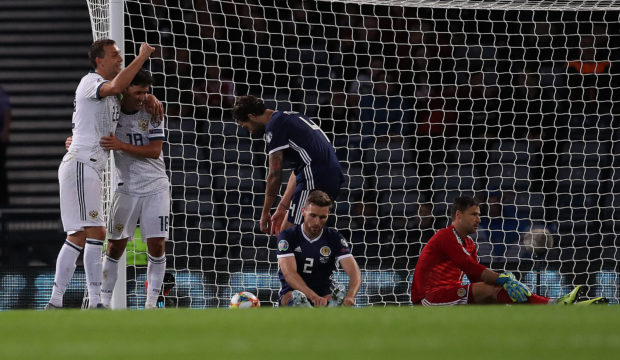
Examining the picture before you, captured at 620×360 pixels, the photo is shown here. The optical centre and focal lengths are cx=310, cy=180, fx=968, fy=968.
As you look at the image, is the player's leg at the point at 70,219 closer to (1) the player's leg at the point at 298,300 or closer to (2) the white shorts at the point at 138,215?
(2) the white shorts at the point at 138,215

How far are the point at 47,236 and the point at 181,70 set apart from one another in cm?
210

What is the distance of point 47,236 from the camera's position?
352 inches

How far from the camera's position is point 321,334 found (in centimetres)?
261

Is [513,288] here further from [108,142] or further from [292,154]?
[108,142]

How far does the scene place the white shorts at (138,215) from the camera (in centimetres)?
617

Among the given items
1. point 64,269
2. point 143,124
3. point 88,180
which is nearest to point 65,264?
point 64,269

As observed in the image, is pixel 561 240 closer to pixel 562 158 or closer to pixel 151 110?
pixel 562 158

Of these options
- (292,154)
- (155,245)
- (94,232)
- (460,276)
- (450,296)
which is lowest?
(450,296)

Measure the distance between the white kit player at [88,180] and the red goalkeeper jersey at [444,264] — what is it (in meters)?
2.30

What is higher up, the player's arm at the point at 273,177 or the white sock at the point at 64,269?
the player's arm at the point at 273,177

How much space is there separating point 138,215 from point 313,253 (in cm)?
116

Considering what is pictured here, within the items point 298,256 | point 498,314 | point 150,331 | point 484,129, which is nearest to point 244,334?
point 150,331

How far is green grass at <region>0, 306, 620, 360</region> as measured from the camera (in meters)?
2.21

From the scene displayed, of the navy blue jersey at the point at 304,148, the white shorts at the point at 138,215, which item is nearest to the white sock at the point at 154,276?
the white shorts at the point at 138,215
